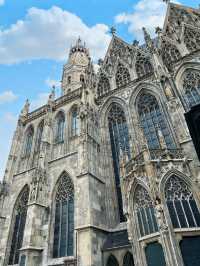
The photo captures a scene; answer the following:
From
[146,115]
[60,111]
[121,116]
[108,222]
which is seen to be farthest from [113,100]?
[108,222]

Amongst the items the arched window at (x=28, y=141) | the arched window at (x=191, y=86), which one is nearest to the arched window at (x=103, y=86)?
the arched window at (x=191, y=86)

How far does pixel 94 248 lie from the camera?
10.1 meters

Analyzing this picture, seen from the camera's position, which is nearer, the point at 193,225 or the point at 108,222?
the point at 193,225

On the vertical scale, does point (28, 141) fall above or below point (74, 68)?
below

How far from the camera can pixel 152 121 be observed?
14.3m

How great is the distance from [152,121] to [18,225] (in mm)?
11925

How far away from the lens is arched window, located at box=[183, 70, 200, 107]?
13267 millimetres

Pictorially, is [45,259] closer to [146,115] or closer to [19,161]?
[19,161]

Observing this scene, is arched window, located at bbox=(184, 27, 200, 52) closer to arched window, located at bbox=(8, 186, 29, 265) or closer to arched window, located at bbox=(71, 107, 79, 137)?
arched window, located at bbox=(71, 107, 79, 137)

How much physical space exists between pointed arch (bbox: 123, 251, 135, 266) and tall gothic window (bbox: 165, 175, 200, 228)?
119 inches

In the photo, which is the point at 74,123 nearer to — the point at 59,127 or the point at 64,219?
the point at 59,127

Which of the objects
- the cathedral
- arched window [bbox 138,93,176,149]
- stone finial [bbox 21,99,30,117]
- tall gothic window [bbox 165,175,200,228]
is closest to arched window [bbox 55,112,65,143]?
the cathedral

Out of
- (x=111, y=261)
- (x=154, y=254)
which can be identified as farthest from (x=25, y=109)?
(x=154, y=254)

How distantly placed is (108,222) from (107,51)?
49.6ft
